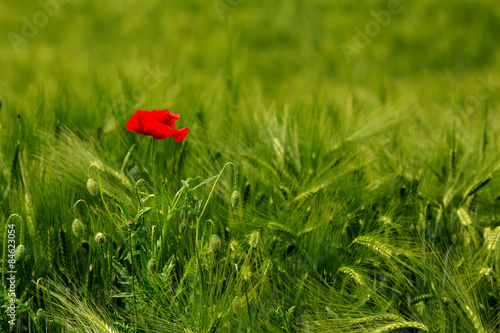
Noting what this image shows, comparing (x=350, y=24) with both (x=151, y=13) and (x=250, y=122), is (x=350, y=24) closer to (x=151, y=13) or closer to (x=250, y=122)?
(x=151, y=13)

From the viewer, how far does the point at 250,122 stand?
126 centimetres

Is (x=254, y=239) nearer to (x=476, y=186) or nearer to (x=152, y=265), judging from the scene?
(x=152, y=265)

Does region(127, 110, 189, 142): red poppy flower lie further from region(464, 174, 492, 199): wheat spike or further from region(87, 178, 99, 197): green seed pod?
region(464, 174, 492, 199): wheat spike

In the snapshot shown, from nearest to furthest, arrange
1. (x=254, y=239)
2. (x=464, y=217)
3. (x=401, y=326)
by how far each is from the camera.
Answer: (x=401, y=326)
(x=254, y=239)
(x=464, y=217)

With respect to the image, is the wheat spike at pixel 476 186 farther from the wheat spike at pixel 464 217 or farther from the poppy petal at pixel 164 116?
the poppy petal at pixel 164 116

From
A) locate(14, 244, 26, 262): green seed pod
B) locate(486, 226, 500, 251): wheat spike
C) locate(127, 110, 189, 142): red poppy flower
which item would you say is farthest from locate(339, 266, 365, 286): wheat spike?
locate(14, 244, 26, 262): green seed pod

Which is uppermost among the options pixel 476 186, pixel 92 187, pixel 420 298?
pixel 92 187

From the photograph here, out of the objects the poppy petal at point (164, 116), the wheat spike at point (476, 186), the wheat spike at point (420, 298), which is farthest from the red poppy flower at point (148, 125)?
the wheat spike at point (476, 186)

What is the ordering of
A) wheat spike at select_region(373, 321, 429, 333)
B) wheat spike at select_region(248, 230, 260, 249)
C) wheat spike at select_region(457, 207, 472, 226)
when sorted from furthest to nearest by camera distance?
1. wheat spike at select_region(457, 207, 472, 226)
2. wheat spike at select_region(248, 230, 260, 249)
3. wheat spike at select_region(373, 321, 429, 333)

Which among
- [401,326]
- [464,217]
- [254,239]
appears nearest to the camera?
[401,326]

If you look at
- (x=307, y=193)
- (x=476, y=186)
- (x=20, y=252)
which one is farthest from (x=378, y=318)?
(x=20, y=252)

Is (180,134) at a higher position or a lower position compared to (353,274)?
higher

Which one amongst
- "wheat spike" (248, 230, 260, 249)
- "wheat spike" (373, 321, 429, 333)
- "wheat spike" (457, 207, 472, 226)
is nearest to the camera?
"wheat spike" (373, 321, 429, 333)

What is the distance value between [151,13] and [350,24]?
127 cm
